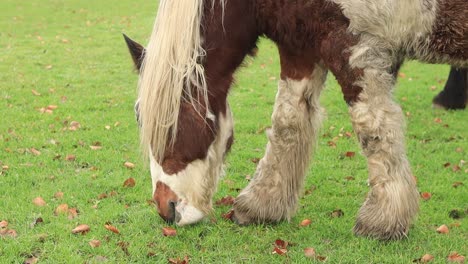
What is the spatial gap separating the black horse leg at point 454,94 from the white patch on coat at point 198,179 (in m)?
5.43

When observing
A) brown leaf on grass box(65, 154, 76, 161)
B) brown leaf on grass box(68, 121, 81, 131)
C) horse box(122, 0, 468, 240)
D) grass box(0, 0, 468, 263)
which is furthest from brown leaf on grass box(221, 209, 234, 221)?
brown leaf on grass box(68, 121, 81, 131)

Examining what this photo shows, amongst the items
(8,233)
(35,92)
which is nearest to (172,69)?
(8,233)

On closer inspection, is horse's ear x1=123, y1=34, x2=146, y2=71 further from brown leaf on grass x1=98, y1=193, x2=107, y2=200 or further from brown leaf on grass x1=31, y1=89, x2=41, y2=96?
brown leaf on grass x1=31, y1=89, x2=41, y2=96

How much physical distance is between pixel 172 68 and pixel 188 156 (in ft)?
2.12

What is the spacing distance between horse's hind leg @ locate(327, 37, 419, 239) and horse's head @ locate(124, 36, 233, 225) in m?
0.95

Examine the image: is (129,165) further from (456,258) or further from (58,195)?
(456,258)

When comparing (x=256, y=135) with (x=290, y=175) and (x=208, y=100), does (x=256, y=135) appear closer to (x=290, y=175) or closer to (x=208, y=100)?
(x=290, y=175)

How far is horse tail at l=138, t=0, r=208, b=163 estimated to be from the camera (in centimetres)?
418

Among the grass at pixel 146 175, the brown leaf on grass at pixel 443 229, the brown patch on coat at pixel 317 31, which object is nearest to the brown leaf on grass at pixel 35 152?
the grass at pixel 146 175

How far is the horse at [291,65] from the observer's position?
4.07m

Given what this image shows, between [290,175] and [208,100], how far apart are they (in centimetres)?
110

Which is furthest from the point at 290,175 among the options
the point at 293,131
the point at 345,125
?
the point at 345,125

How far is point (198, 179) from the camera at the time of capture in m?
4.43

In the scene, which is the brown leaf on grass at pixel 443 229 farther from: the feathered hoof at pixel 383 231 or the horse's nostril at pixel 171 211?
the horse's nostril at pixel 171 211
